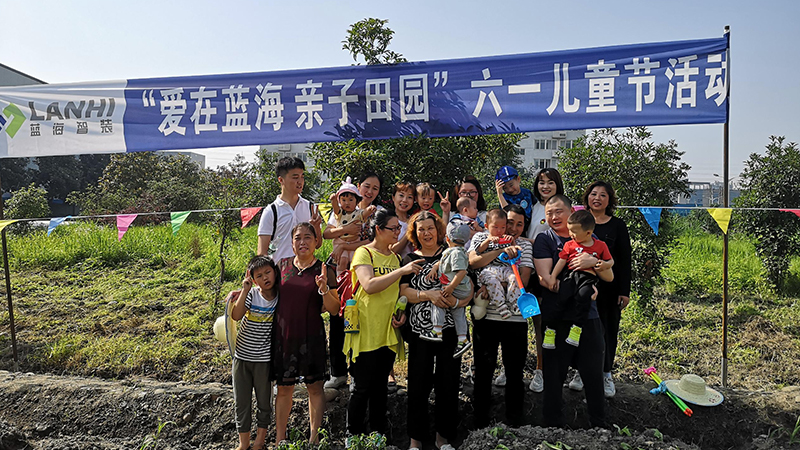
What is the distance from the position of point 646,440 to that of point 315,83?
151 inches

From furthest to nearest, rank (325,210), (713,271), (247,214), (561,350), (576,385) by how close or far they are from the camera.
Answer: (713,271), (247,214), (325,210), (576,385), (561,350)

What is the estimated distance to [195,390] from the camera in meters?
3.94

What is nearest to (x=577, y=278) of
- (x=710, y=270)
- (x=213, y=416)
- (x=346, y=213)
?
(x=346, y=213)

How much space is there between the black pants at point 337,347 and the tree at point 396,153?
134cm

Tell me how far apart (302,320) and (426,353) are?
0.84 m

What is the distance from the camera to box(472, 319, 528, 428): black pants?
10.5 feet

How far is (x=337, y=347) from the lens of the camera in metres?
3.77

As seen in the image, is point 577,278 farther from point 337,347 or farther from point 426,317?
point 337,347

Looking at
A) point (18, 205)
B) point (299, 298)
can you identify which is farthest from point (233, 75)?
point (18, 205)

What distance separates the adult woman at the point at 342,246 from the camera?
3.58 metres

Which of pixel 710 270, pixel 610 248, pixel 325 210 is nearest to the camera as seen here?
pixel 610 248

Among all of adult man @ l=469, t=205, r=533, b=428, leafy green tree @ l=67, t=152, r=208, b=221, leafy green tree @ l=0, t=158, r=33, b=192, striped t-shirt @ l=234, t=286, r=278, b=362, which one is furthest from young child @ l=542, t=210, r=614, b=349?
leafy green tree @ l=0, t=158, r=33, b=192

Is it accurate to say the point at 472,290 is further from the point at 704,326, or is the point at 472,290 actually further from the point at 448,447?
the point at 704,326

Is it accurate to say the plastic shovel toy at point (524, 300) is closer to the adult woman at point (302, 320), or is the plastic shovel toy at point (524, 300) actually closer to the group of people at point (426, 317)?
the group of people at point (426, 317)
